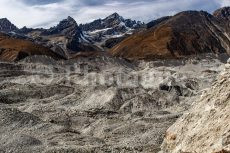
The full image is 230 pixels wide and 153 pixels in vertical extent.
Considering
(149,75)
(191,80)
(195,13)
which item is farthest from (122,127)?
(195,13)

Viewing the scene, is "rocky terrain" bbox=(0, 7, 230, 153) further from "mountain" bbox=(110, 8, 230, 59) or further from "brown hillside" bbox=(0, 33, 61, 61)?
"mountain" bbox=(110, 8, 230, 59)

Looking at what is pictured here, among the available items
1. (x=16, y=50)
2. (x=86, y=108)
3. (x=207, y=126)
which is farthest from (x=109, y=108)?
(x=16, y=50)

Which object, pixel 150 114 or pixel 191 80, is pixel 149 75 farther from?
pixel 150 114

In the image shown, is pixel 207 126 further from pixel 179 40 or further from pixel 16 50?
pixel 179 40

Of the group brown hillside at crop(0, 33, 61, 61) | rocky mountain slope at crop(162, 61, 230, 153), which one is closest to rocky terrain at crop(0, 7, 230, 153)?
rocky mountain slope at crop(162, 61, 230, 153)

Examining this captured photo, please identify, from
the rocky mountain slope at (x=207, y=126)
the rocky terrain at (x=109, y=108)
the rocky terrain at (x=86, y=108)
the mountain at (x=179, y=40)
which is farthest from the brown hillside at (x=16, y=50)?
the rocky mountain slope at (x=207, y=126)

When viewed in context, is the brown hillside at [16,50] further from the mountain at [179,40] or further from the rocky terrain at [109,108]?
the mountain at [179,40]
